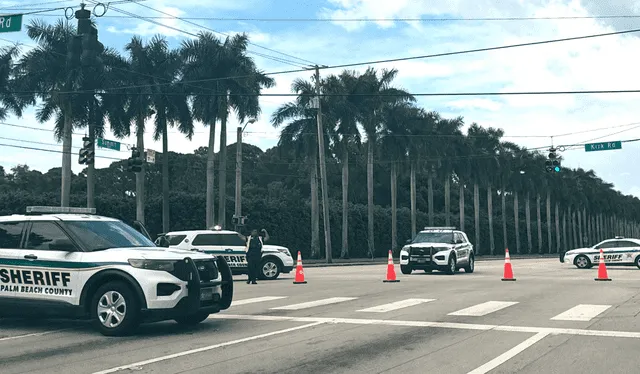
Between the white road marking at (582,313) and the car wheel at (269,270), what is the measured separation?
39.8 feet

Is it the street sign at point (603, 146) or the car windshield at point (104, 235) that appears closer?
the car windshield at point (104, 235)

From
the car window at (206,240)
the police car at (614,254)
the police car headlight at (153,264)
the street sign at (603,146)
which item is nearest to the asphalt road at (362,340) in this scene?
the police car headlight at (153,264)

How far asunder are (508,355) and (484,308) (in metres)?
5.40

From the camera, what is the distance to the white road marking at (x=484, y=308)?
13.4 m

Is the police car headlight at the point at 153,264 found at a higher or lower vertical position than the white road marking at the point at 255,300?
higher

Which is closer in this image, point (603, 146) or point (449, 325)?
point (449, 325)

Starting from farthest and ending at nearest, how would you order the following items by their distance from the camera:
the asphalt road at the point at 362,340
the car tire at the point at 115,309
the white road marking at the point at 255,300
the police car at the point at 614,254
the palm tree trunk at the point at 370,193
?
the palm tree trunk at the point at 370,193
the police car at the point at 614,254
the white road marking at the point at 255,300
the car tire at the point at 115,309
the asphalt road at the point at 362,340

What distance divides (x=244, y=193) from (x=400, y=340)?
3267 inches

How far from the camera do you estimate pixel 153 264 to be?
10.6 meters

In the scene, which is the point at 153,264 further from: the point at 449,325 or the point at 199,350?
the point at 449,325

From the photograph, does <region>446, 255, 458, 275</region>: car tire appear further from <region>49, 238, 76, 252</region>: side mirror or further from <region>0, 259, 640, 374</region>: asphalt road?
<region>49, 238, 76, 252</region>: side mirror

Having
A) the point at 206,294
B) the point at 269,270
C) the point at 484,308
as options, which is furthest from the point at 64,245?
the point at 269,270

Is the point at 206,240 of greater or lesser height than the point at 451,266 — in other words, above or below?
above

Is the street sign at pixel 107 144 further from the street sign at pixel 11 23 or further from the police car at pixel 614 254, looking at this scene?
the police car at pixel 614 254
